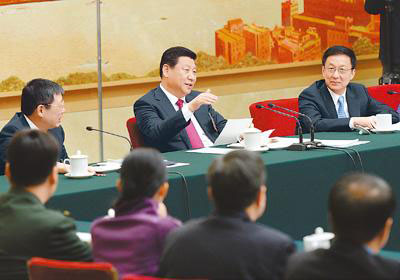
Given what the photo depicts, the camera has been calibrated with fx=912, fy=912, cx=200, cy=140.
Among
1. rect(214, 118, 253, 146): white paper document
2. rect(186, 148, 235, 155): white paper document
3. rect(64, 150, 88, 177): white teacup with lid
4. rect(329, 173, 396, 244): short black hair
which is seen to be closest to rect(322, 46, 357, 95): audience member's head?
rect(214, 118, 253, 146): white paper document

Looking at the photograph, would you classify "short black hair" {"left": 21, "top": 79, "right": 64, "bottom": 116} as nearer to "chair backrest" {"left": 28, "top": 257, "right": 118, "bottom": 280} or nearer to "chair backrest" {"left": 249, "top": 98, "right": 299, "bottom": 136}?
"chair backrest" {"left": 249, "top": 98, "right": 299, "bottom": 136}

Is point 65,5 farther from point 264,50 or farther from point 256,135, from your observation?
point 256,135

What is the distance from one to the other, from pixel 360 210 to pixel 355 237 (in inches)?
2.6

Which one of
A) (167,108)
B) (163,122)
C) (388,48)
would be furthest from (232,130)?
(388,48)

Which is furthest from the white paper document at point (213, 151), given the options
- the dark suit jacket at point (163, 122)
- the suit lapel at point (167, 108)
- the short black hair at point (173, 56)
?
the short black hair at point (173, 56)

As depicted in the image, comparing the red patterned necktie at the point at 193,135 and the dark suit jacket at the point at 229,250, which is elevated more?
the red patterned necktie at the point at 193,135

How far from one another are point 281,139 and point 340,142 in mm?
461

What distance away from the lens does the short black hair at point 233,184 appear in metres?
2.42

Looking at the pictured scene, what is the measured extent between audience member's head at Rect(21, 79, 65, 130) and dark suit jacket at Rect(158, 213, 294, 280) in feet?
8.21

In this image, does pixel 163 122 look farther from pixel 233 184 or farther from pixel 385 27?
pixel 385 27

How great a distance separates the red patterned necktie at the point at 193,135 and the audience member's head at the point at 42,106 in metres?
0.99

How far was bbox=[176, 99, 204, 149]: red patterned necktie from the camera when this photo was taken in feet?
18.4

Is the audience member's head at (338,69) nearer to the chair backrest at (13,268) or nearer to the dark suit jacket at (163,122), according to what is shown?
the dark suit jacket at (163,122)

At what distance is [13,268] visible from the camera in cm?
275
